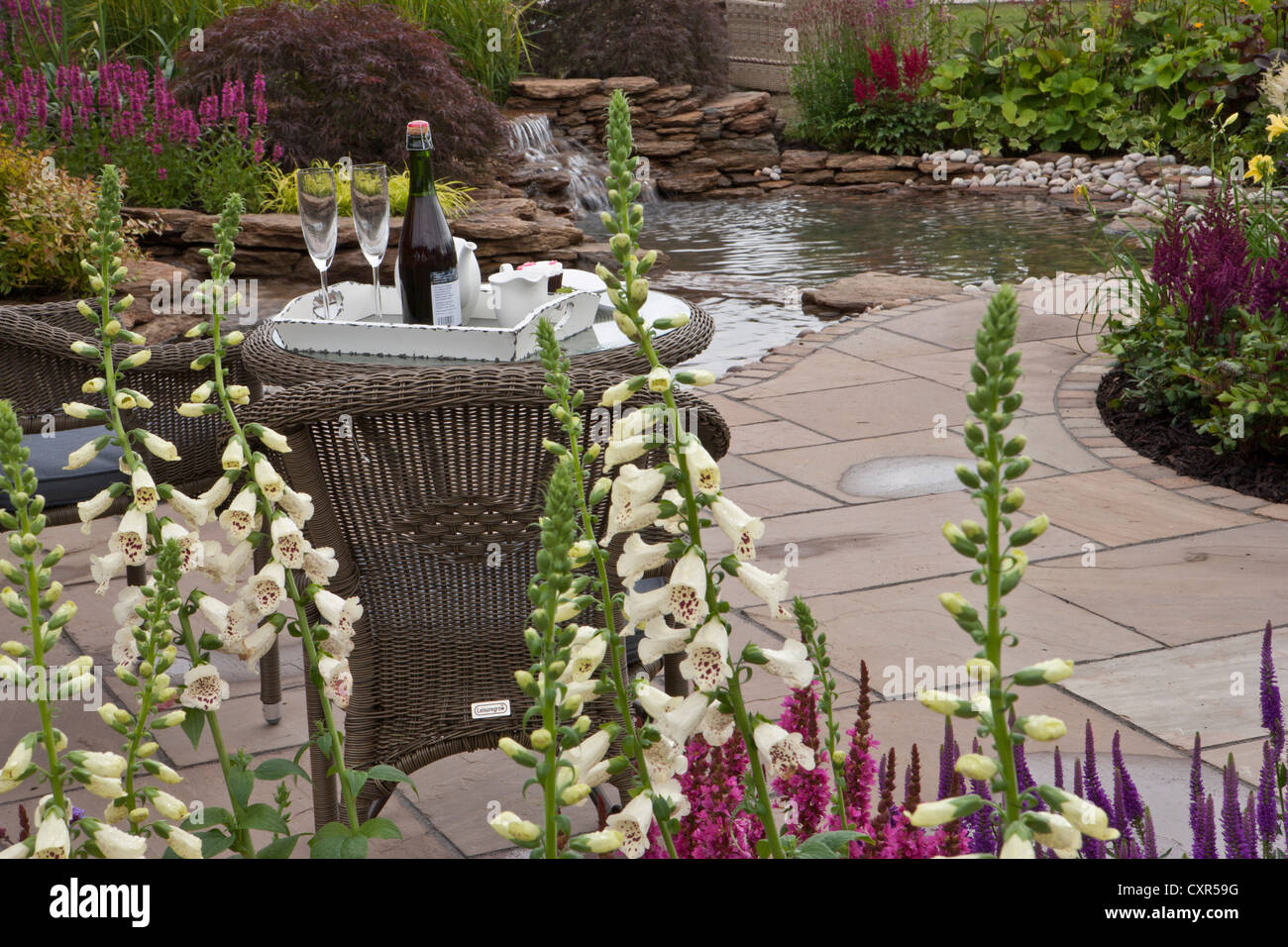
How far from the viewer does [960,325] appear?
22.9ft

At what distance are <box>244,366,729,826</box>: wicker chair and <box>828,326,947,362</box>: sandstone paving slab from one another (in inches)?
171

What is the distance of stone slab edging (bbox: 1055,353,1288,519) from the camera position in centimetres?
449

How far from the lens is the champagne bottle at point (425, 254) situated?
3223 millimetres

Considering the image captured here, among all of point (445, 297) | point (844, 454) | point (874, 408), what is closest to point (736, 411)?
point (874, 408)

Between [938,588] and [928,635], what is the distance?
1.24 ft

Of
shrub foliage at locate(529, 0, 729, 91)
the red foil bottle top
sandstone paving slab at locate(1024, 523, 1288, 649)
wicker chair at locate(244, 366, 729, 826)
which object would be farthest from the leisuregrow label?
shrub foliage at locate(529, 0, 729, 91)

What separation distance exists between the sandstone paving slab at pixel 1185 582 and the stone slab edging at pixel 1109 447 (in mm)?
213

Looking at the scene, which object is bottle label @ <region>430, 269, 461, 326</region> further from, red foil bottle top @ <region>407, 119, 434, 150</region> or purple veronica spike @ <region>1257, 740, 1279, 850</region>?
purple veronica spike @ <region>1257, 740, 1279, 850</region>

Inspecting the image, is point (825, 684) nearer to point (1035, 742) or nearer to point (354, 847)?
point (354, 847)

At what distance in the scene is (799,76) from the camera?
1474 centimetres
